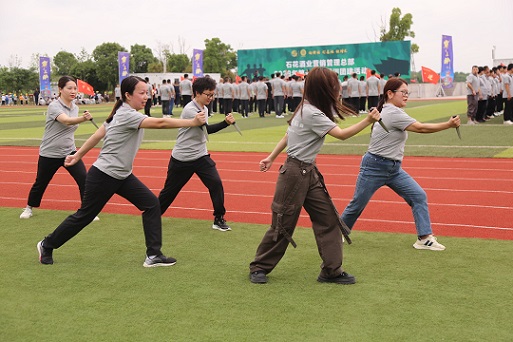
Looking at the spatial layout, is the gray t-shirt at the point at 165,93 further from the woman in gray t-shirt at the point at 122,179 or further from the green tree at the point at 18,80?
the green tree at the point at 18,80

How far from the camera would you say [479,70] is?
915 inches

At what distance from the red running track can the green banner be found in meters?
35.0

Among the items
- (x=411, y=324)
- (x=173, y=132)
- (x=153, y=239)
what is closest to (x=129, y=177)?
(x=153, y=239)

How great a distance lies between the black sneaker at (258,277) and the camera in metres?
5.49

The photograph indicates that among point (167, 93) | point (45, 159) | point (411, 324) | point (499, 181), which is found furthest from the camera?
point (167, 93)

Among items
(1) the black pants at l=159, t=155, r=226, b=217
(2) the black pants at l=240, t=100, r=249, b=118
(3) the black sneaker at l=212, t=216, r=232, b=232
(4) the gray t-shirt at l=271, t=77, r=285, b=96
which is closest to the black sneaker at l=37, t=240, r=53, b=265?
(1) the black pants at l=159, t=155, r=226, b=217

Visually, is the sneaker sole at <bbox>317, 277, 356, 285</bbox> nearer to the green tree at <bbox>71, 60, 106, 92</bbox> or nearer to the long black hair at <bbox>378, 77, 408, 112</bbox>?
the long black hair at <bbox>378, 77, 408, 112</bbox>

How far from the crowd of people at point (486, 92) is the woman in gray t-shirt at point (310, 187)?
17.5 m

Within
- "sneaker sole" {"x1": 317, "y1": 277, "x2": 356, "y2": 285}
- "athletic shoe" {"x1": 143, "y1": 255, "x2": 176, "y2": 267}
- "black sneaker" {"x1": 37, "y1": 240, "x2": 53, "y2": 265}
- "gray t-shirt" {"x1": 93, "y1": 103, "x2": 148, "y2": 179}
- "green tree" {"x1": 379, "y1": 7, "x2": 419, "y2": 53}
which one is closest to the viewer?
"sneaker sole" {"x1": 317, "y1": 277, "x2": 356, "y2": 285}

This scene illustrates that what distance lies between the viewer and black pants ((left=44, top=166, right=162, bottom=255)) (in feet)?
19.7

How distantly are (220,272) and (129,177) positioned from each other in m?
1.24

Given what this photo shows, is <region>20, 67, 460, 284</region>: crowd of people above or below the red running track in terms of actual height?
above

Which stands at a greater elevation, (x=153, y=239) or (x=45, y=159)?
(x=45, y=159)

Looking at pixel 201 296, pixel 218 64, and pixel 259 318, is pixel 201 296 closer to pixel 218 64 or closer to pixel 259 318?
pixel 259 318
